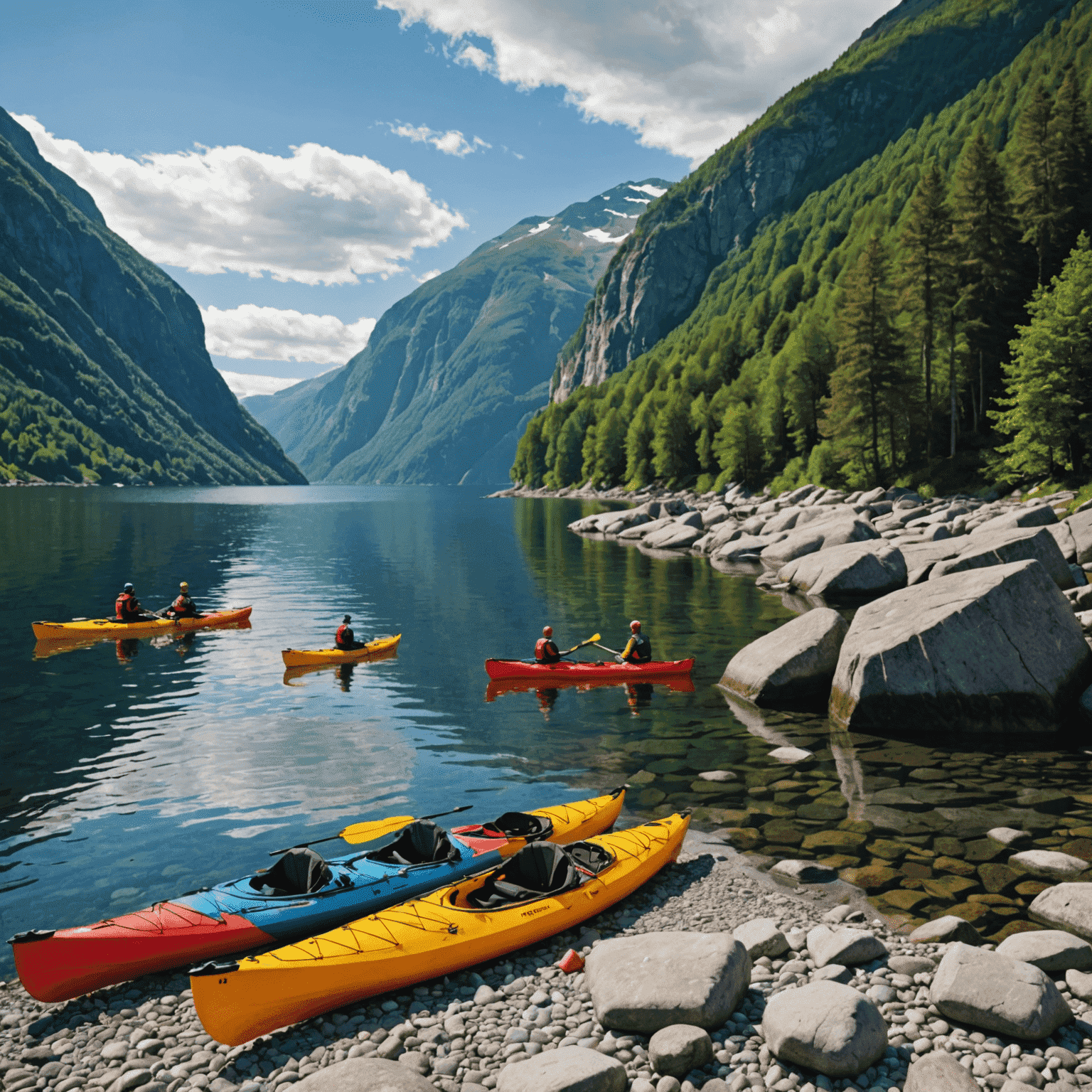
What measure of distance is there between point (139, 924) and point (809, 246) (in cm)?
16742

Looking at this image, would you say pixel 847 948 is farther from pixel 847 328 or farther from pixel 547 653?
pixel 847 328

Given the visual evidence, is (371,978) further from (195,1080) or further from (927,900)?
(927,900)

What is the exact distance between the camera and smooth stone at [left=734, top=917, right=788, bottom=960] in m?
9.03

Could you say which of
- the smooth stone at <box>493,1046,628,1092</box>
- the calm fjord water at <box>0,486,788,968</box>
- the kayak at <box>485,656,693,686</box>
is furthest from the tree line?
the smooth stone at <box>493,1046,628,1092</box>

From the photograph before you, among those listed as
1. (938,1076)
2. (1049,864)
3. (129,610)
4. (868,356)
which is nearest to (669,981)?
(938,1076)

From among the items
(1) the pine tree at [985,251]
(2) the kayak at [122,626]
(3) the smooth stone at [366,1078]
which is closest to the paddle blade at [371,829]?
(3) the smooth stone at [366,1078]

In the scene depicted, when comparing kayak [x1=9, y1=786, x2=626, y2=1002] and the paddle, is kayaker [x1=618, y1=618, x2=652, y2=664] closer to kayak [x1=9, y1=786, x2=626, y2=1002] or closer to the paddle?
kayak [x1=9, y1=786, x2=626, y2=1002]

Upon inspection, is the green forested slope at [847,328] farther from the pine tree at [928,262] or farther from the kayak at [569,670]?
the kayak at [569,670]

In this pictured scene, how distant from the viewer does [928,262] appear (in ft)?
178

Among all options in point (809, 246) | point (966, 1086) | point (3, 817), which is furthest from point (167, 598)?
point (809, 246)

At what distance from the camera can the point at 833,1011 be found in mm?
7234

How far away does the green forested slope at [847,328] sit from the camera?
181ft

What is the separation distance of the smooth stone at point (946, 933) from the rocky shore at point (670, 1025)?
0.03 metres

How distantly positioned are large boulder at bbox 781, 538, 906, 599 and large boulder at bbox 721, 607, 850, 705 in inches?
464
